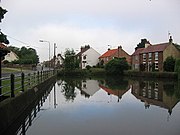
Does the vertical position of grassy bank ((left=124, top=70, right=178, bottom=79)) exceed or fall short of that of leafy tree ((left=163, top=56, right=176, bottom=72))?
it falls short

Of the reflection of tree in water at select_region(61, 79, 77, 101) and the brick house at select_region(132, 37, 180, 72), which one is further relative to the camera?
the brick house at select_region(132, 37, 180, 72)

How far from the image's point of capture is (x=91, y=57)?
286ft

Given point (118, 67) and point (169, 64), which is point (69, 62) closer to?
point (118, 67)

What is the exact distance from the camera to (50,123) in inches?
351

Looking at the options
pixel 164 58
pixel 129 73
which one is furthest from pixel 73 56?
pixel 164 58

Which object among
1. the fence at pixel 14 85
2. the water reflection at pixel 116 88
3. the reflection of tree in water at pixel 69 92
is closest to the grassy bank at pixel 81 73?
the water reflection at pixel 116 88

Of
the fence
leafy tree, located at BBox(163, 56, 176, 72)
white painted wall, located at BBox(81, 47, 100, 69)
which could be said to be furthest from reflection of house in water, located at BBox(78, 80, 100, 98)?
white painted wall, located at BBox(81, 47, 100, 69)

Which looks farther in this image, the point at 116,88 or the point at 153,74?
the point at 153,74

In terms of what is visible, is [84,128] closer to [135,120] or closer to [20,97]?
[135,120]

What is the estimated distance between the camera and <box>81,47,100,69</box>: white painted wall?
85.9 metres

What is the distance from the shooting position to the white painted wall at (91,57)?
282 feet

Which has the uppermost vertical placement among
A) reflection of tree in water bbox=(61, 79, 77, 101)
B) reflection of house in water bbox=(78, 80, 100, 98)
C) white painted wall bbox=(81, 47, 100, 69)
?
white painted wall bbox=(81, 47, 100, 69)

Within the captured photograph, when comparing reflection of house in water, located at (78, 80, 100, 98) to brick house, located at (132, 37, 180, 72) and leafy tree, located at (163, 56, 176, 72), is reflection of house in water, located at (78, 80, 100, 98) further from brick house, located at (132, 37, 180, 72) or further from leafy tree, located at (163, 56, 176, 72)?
brick house, located at (132, 37, 180, 72)

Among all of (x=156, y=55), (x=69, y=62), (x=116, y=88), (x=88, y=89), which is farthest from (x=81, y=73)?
(x=88, y=89)
